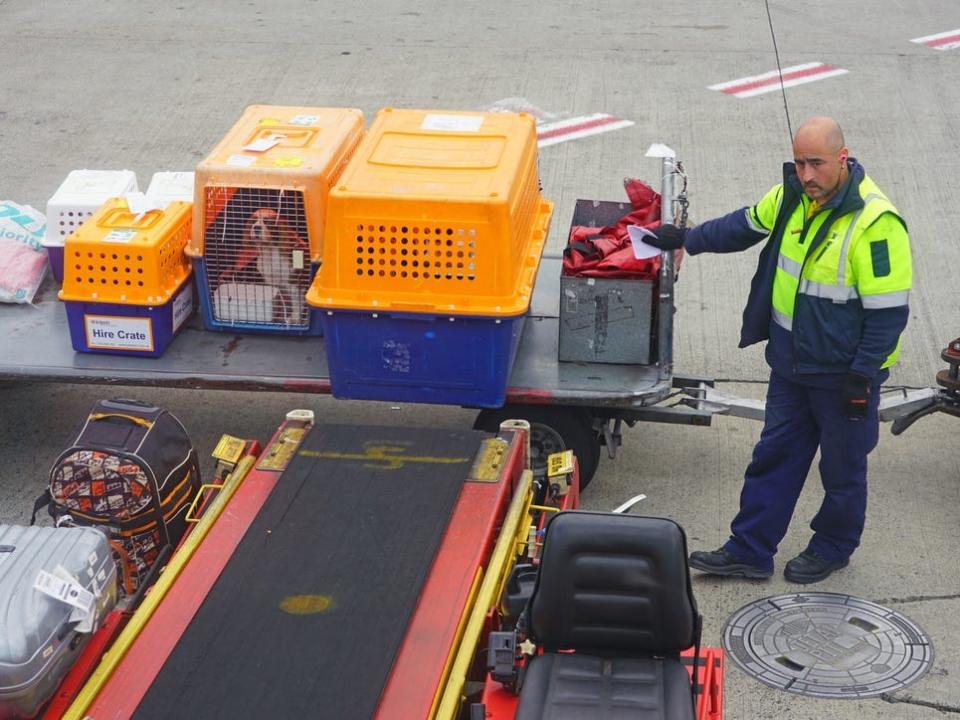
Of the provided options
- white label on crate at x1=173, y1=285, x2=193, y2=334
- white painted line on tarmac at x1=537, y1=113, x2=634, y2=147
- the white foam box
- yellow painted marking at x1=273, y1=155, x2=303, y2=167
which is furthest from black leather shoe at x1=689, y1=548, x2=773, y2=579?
white painted line on tarmac at x1=537, y1=113, x2=634, y2=147

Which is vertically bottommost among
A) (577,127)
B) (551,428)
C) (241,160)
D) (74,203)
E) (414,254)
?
(577,127)

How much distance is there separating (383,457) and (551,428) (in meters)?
1.19

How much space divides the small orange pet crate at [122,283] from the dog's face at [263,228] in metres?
0.37

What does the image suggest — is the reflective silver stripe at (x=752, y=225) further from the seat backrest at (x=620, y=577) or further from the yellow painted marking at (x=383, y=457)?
the seat backrest at (x=620, y=577)

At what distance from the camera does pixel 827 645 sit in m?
5.36

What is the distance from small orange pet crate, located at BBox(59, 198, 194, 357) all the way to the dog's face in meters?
0.37

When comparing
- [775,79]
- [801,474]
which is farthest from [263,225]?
[775,79]

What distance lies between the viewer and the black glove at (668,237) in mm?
5773

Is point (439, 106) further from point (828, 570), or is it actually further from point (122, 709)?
point (122, 709)

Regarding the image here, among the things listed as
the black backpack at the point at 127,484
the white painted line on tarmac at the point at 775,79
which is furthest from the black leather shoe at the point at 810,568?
the white painted line on tarmac at the point at 775,79

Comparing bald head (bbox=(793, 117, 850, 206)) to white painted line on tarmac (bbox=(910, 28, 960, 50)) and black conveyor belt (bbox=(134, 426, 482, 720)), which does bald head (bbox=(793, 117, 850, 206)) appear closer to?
black conveyor belt (bbox=(134, 426, 482, 720))

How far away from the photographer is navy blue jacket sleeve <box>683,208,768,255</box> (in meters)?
5.69

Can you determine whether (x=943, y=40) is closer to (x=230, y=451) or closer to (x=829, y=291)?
(x=829, y=291)

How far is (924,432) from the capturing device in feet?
22.5
